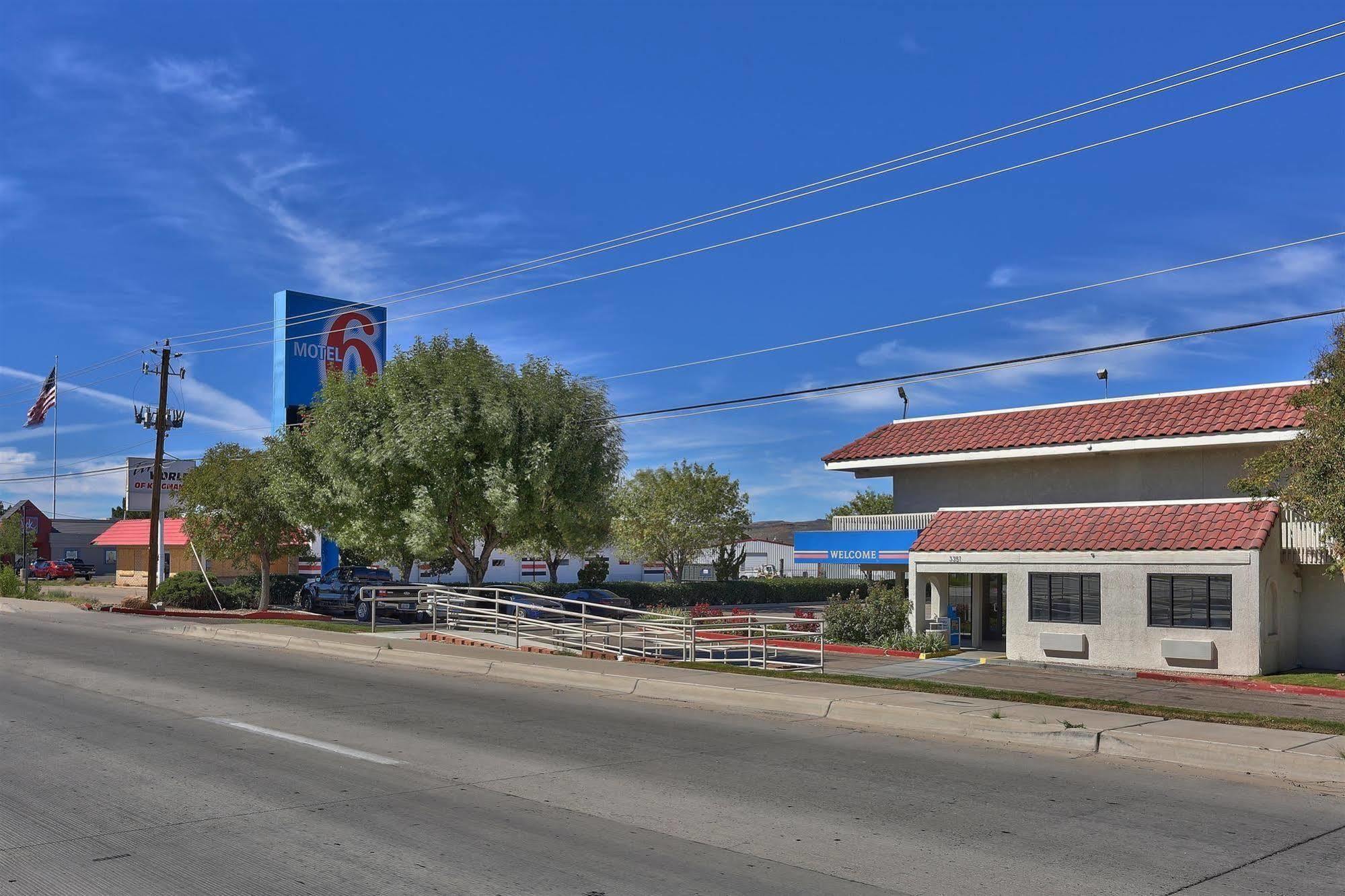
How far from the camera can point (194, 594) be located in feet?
132

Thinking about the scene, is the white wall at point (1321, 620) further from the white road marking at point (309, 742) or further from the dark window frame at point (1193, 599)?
the white road marking at point (309, 742)

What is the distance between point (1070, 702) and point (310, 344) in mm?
37244

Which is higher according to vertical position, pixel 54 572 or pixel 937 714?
pixel 937 714

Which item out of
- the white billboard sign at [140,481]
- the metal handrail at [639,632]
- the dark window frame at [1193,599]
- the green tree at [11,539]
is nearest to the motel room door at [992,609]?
the metal handrail at [639,632]

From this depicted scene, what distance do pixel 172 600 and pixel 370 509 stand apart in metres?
14.3

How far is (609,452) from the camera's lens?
104 ft

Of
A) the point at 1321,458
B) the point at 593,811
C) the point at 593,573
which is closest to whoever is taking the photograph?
the point at 593,811

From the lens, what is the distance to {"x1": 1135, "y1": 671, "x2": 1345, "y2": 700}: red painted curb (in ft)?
68.3

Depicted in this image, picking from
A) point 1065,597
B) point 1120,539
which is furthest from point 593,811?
point 1065,597

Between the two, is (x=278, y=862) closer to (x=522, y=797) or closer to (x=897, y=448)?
(x=522, y=797)

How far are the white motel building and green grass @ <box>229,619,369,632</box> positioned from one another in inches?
613

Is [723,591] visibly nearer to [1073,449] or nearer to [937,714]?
[1073,449]

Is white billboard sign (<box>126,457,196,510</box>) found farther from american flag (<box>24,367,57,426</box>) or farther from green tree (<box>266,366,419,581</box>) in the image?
green tree (<box>266,366,419,581</box>)

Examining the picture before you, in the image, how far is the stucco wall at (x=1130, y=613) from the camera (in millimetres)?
23234
